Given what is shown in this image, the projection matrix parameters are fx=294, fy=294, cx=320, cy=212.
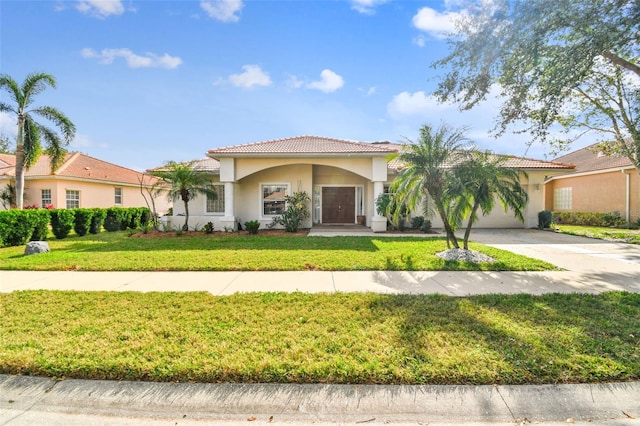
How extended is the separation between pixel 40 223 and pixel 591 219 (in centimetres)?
3139

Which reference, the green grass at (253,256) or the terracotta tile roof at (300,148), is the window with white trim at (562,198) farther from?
the green grass at (253,256)

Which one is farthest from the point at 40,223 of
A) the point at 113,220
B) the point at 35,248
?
the point at 113,220

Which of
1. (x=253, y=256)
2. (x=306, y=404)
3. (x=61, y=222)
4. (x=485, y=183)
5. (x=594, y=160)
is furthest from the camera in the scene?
(x=594, y=160)

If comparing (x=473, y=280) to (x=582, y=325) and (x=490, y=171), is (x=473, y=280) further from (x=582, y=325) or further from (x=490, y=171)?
(x=490, y=171)

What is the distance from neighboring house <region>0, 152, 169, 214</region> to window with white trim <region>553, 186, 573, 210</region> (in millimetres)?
31422

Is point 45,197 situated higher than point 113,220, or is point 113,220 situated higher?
point 45,197

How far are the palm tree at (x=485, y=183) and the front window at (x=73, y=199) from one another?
24.4 metres

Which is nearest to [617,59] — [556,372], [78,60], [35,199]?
[556,372]

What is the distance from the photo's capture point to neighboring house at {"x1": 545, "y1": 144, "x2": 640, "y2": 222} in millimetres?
18984

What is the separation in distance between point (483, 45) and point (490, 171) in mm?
4146

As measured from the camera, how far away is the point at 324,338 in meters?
3.76

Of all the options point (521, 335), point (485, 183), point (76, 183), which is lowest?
point (521, 335)

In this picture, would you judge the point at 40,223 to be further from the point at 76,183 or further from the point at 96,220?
the point at 76,183

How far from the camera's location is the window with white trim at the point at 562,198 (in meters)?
24.1
